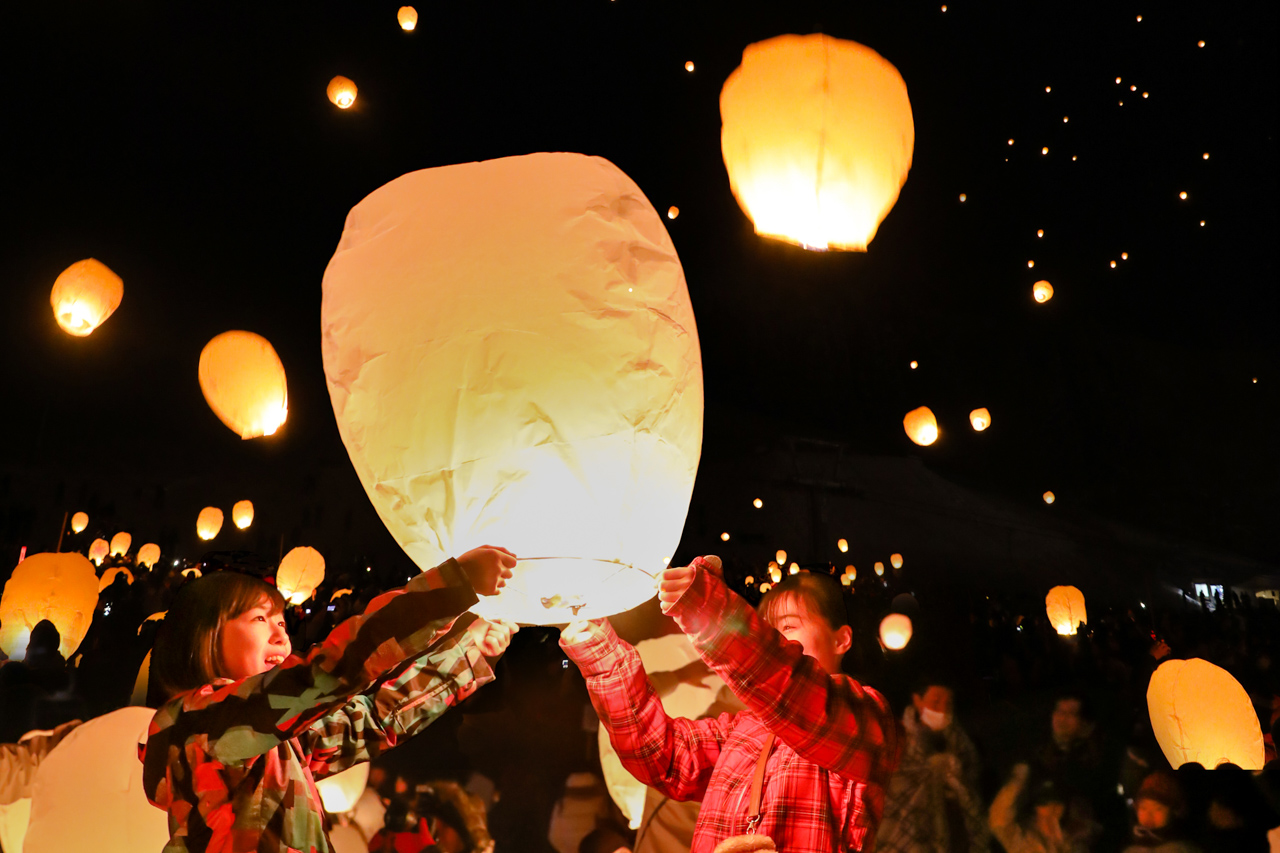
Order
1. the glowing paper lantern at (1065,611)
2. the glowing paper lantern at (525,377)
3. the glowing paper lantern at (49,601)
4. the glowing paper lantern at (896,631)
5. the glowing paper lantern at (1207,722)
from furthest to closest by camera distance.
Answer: the glowing paper lantern at (1065,611) < the glowing paper lantern at (896,631) < the glowing paper lantern at (49,601) < the glowing paper lantern at (1207,722) < the glowing paper lantern at (525,377)

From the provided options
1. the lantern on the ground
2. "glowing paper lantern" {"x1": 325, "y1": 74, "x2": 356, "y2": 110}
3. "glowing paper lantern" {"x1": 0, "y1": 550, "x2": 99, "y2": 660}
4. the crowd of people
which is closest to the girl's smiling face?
the crowd of people

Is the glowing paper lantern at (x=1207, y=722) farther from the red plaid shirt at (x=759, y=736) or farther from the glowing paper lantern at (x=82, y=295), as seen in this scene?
the glowing paper lantern at (x=82, y=295)

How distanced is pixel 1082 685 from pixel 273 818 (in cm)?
659

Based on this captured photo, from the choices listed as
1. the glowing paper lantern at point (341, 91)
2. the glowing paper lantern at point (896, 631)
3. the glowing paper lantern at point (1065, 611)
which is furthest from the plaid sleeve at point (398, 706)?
the glowing paper lantern at point (1065, 611)

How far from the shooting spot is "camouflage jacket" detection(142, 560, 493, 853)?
1.00 meters

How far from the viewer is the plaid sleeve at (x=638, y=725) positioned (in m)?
1.38

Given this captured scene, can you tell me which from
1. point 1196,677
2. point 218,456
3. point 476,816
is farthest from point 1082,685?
point 218,456

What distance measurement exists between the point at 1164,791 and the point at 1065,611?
9.08 m

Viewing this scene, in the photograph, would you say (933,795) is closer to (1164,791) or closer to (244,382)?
(1164,791)

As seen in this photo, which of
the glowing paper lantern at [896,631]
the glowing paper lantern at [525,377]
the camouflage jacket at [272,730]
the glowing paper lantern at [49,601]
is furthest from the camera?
the glowing paper lantern at [896,631]

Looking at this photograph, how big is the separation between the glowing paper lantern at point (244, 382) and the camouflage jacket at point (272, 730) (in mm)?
2690

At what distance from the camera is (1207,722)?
268 centimetres

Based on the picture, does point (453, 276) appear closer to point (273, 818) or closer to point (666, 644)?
point (273, 818)

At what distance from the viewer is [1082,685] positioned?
6.03 m
